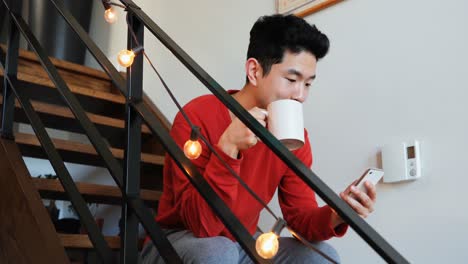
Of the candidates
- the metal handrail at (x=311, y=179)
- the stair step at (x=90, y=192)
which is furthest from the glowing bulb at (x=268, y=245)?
the stair step at (x=90, y=192)

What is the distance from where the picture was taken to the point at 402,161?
1415 millimetres

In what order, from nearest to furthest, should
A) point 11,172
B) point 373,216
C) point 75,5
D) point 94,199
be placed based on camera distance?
point 11,172 → point 373,216 → point 94,199 → point 75,5

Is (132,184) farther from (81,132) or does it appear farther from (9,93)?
(81,132)

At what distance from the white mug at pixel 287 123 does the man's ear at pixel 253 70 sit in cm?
44

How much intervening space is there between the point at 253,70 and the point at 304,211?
390mm

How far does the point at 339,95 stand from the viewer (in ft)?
5.42

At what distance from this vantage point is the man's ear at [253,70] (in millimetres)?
1336

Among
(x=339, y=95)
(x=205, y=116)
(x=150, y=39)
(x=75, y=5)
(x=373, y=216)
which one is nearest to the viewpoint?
(x=205, y=116)

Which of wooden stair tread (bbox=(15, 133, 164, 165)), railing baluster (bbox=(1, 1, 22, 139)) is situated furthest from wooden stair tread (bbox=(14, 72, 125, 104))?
railing baluster (bbox=(1, 1, 22, 139))

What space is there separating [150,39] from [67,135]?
1.07m

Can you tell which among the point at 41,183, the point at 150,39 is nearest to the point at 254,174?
the point at 41,183

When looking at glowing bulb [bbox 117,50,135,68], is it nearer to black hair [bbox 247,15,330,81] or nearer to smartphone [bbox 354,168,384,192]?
black hair [bbox 247,15,330,81]

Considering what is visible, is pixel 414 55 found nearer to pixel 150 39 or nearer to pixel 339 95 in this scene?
pixel 339 95

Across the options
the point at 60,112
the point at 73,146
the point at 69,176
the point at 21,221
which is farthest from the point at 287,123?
the point at 60,112
